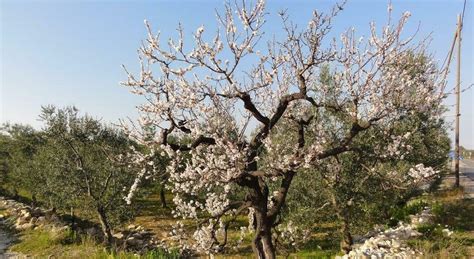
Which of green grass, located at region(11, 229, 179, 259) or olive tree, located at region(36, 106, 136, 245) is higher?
olive tree, located at region(36, 106, 136, 245)

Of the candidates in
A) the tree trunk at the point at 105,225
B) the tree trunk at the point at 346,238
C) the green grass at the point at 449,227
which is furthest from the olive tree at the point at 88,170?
the green grass at the point at 449,227

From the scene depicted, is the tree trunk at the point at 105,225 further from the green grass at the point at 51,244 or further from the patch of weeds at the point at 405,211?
the patch of weeds at the point at 405,211

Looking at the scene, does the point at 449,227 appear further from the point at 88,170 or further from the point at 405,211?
the point at 88,170

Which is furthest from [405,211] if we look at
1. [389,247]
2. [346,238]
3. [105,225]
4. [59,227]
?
[59,227]

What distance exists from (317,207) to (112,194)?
10.1 meters

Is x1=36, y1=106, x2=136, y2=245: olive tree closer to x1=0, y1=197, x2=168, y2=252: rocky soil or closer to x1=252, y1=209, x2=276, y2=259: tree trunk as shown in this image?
x1=0, y1=197, x2=168, y2=252: rocky soil

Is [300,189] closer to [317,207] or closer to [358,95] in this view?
[317,207]

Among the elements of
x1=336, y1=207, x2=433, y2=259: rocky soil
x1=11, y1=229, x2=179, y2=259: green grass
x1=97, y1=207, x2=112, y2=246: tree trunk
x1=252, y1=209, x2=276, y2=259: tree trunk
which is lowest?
x1=11, y1=229, x2=179, y2=259: green grass

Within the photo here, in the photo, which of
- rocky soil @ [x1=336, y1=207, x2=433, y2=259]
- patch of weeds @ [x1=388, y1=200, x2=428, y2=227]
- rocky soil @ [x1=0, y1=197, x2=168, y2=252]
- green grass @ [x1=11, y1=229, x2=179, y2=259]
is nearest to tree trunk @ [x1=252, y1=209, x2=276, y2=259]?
rocky soil @ [x1=336, y1=207, x2=433, y2=259]

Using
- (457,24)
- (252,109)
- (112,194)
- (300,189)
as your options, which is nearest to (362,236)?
(300,189)

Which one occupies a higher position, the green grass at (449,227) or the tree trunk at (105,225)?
the green grass at (449,227)

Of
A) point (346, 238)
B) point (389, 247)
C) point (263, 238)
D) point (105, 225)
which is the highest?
point (263, 238)

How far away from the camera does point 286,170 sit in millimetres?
7746

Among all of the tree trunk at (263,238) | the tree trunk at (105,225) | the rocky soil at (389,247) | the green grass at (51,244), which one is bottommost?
the green grass at (51,244)
